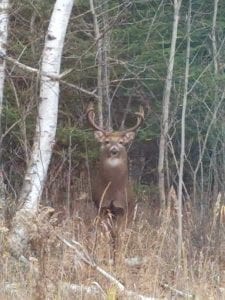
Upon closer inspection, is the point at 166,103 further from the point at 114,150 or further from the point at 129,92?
the point at 114,150

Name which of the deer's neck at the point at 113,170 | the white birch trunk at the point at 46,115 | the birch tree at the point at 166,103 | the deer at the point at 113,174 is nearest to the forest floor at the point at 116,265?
the white birch trunk at the point at 46,115

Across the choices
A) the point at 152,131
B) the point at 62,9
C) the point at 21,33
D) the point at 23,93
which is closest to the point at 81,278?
the point at 62,9

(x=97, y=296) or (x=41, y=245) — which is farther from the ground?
(x=41, y=245)

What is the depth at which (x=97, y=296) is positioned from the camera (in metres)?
6.80

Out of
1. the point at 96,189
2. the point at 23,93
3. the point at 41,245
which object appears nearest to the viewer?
the point at 41,245

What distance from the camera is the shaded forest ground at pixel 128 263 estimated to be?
6.60 m

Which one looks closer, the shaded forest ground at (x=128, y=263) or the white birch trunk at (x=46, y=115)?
the shaded forest ground at (x=128, y=263)

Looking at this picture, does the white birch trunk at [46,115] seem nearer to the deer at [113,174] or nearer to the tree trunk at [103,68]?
the deer at [113,174]

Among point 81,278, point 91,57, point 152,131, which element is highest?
point 91,57

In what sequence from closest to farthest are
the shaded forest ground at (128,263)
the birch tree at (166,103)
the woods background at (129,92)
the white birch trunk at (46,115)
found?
the shaded forest ground at (128,263) < the white birch trunk at (46,115) < the woods background at (129,92) < the birch tree at (166,103)

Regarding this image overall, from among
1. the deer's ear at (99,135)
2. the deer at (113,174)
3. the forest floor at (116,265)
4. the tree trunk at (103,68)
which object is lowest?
the forest floor at (116,265)

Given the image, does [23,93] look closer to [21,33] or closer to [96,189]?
[21,33]

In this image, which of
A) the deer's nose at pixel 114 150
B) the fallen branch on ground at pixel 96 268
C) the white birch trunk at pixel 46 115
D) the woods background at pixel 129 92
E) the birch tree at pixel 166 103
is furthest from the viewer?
the birch tree at pixel 166 103

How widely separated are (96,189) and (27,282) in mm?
4179
